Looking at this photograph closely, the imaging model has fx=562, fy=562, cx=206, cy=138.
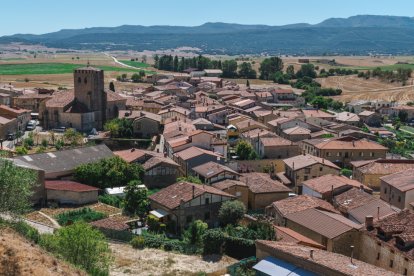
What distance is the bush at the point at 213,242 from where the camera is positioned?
26.9 m

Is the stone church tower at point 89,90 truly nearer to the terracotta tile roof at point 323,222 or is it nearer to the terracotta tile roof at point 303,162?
the terracotta tile roof at point 303,162

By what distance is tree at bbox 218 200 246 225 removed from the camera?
3039 cm

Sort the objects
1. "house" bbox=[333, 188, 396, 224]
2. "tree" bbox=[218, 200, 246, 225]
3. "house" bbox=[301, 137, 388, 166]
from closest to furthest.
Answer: "house" bbox=[333, 188, 396, 224], "tree" bbox=[218, 200, 246, 225], "house" bbox=[301, 137, 388, 166]

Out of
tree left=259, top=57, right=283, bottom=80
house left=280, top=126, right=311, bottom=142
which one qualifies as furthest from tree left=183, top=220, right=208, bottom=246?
tree left=259, top=57, right=283, bottom=80

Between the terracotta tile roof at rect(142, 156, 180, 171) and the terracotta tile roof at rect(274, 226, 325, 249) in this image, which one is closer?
the terracotta tile roof at rect(274, 226, 325, 249)

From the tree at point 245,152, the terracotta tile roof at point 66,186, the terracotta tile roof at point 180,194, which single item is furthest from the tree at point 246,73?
the terracotta tile roof at point 180,194

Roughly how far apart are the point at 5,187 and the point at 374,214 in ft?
61.7

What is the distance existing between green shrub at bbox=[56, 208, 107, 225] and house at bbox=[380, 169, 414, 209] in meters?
17.2

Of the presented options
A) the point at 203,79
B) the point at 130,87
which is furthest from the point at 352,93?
the point at 130,87

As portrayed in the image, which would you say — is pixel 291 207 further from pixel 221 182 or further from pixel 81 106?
pixel 81 106

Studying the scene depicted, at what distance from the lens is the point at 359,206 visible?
103 feet

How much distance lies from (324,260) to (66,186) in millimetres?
18352

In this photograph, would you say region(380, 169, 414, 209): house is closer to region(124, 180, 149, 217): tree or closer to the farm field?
region(124, 180, 149, 217): tree

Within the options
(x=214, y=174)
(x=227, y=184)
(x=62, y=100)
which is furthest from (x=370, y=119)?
(x=227, y=184)
